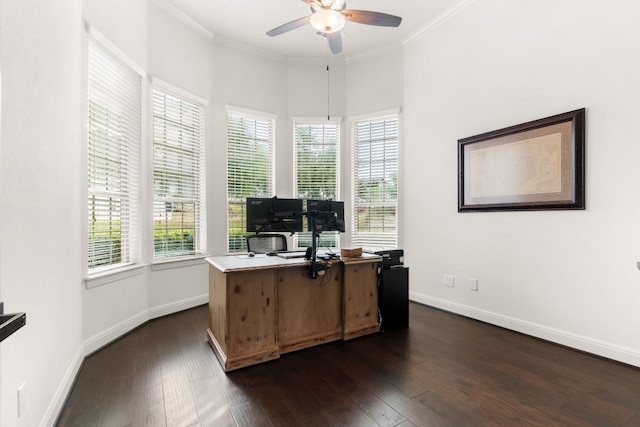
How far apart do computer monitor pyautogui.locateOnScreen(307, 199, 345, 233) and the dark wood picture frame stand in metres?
1.70

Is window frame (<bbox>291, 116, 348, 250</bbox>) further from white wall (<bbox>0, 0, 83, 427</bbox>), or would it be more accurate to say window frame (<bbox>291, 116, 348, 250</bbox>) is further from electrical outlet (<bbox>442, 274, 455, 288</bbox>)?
white wall (<bbox>0, 0, 83, 427</bbox>)

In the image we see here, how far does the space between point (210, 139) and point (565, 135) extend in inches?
163

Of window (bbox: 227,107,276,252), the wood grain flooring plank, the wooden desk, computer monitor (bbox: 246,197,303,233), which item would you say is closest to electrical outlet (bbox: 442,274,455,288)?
the wooden desk

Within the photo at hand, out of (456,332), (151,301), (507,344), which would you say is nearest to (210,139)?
(151,301)

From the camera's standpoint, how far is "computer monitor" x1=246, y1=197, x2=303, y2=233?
2674 millimetres

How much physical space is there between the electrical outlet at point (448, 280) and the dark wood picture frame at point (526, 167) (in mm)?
864

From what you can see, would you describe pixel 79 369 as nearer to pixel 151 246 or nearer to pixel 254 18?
pixel 151 246

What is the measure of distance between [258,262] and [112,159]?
74.4 inches

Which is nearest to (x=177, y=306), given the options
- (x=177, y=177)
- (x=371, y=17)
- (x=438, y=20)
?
(x=177, y=177)

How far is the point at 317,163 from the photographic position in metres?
5.02

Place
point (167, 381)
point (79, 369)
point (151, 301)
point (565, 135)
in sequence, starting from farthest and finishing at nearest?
point (151, 301), point (565, 135), point (79, 369), point (167, 381)

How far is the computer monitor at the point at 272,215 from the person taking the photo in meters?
2.67

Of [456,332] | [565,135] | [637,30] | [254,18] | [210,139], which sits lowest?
[456,332]

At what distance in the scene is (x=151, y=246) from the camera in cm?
358
